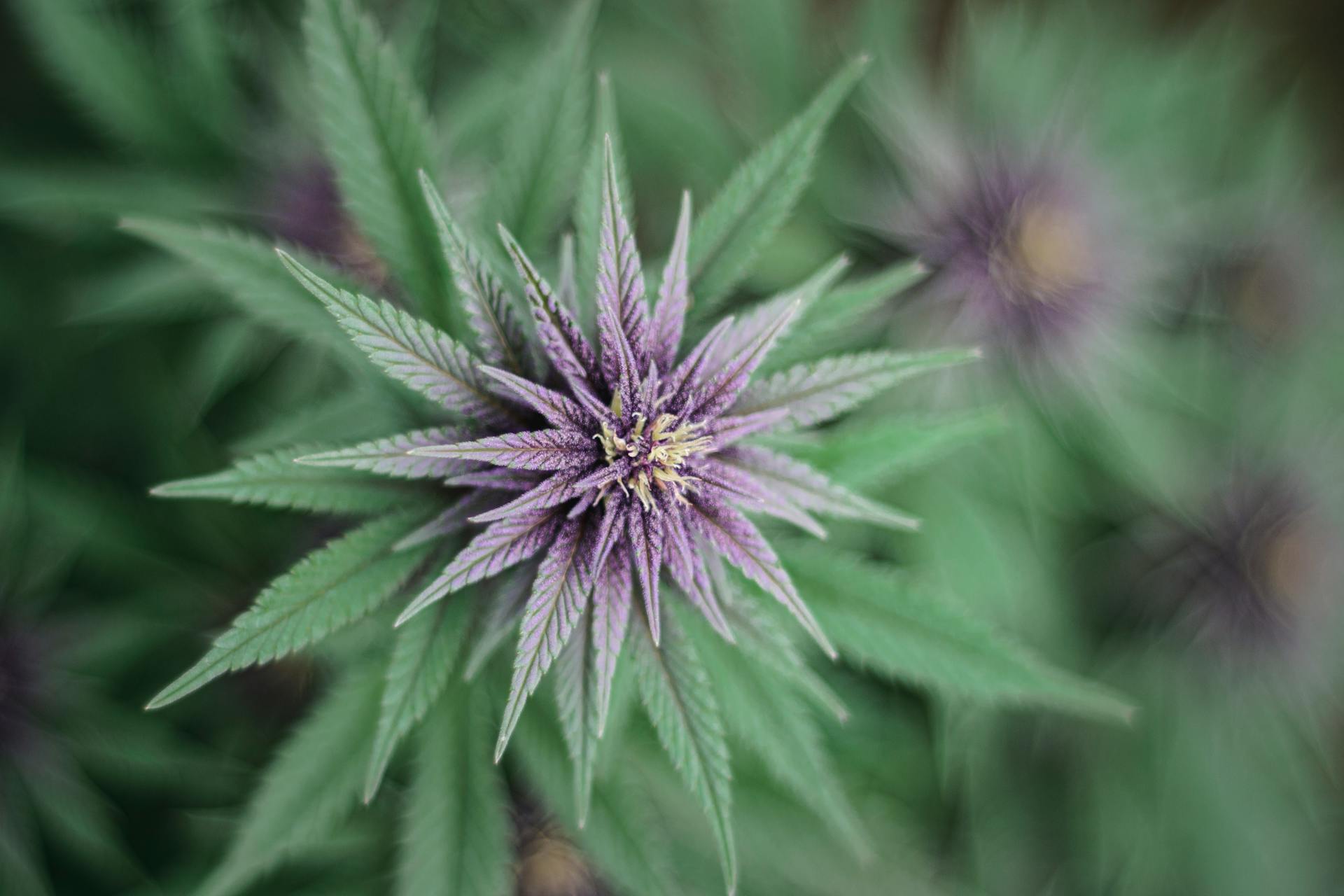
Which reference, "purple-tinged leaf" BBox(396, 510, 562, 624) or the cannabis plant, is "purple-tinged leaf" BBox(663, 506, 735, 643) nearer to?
the cannabis plant

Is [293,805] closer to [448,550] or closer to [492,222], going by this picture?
[448,550]

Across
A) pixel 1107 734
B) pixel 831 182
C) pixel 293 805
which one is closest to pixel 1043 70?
pixel 831 182

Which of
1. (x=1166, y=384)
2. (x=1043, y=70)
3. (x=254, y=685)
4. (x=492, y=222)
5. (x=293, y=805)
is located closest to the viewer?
(x=293, y=805)

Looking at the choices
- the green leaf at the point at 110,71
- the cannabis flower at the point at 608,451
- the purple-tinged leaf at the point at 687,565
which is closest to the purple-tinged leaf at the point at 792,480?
the cannabis flower at the point at 608,451

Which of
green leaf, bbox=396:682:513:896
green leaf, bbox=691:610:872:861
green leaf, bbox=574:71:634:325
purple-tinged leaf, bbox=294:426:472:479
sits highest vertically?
green leaf, bbox=574:71:634:325

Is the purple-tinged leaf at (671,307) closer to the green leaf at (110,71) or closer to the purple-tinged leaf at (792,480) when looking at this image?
the purple-tinged leaf at (792,480)

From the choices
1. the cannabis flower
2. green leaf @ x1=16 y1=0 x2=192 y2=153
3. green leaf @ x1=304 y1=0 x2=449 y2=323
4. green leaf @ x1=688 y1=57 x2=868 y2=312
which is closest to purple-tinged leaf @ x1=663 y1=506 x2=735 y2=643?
the cannabis flower
